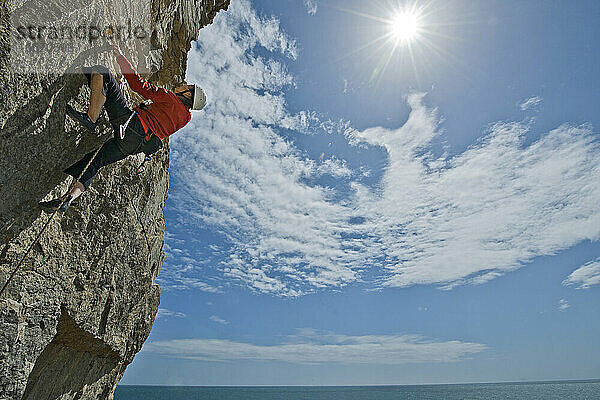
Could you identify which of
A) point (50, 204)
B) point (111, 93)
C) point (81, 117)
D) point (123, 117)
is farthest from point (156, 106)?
point (50, 204)

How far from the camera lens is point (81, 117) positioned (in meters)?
3.83

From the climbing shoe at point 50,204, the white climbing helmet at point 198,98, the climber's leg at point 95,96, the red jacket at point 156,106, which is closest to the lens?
the climbing shoe at point 50,204

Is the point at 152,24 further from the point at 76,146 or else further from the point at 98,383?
the point at 98,383

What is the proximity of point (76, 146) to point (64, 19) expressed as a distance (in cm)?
134

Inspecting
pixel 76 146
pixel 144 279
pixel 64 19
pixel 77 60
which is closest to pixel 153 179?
pixel 144 279

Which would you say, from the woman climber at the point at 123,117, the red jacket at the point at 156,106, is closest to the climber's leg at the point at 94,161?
the woman climber at the point at 123,117

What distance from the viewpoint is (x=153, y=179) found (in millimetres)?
6363

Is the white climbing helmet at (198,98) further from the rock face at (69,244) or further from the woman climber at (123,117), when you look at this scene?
the rock face at (69,244)

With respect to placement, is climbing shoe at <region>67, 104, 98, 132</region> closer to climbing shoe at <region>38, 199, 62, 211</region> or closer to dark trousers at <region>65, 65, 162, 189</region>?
dark trousers at <region>65, 65, 162, 189</region>

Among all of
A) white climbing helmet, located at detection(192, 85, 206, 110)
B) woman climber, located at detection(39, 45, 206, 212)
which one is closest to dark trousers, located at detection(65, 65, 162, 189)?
woman climber, located at detection(39, 45, 206, 212)

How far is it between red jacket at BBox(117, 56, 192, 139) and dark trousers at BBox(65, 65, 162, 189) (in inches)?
5.8

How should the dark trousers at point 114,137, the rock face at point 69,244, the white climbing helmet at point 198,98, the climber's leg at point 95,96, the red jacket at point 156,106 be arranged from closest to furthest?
the rock face at point 69,244
the climber's leg at point 95,96
the dark trousers at point 114,137
the red jacket at point 156,106
the white climbing helmet at point 198,98

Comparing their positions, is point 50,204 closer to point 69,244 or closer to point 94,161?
point 94,161

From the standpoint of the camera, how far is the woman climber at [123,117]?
3.85 meters
